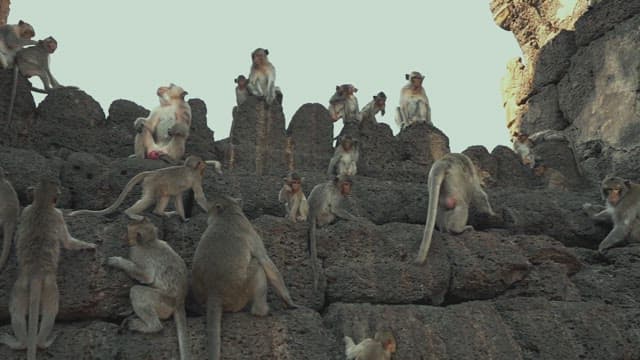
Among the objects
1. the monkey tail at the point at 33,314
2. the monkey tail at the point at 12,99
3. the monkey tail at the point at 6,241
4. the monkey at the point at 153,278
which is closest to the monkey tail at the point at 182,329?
the monkey at the point at 153,278

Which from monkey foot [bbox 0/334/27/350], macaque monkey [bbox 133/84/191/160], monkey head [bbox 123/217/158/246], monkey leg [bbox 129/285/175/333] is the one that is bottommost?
monkey foot [bbox 0/334/27/350]

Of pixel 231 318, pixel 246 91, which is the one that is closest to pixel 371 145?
pixel 246 91

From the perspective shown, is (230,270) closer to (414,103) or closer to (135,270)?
(135,270)

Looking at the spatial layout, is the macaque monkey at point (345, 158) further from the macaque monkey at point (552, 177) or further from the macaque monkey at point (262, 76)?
the macaque monkey at point (552, 177)

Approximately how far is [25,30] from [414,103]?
643 centimetres

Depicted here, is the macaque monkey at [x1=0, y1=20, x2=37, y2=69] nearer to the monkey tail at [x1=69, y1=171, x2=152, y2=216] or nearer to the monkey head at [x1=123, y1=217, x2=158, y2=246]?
the monkey tail at [x1=69, y1=171, x2=152, y2=216]

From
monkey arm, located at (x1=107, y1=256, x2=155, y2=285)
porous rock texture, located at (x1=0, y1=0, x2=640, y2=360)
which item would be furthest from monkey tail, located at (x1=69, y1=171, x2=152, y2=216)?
monkey arm, located at (x1=107, y1=256, x2=155, y2=285)

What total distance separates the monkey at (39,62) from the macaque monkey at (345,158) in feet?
12.7

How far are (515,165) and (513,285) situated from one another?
15.3 ft

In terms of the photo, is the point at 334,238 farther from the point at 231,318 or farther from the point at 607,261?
the point at 607,261

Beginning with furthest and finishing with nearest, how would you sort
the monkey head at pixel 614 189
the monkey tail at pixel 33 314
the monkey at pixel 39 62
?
the monkey at pixel 39 62, the monkey head at pixel 614 189, the monkey tail at pixel 33 314

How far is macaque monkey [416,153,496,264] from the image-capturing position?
1034 centimetres

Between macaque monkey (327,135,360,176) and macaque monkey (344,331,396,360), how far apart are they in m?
4.40

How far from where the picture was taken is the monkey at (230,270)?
25.8 ft
